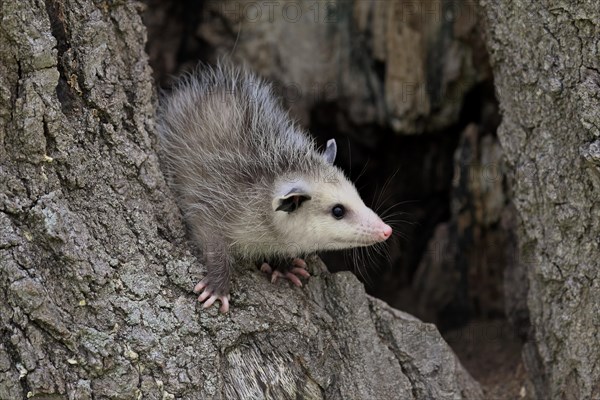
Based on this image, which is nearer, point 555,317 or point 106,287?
point 106,287

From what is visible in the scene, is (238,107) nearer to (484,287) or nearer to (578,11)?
(578,11)

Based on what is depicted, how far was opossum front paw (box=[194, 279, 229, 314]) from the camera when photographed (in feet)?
9.34

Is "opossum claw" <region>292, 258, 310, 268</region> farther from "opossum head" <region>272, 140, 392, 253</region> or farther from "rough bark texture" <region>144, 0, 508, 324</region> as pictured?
"rough bark texture" <region>144, 0, 508, 324</region>

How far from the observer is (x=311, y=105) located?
15.8 feet

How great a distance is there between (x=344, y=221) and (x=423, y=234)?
75.5 inches

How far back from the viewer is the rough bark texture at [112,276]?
101 inches

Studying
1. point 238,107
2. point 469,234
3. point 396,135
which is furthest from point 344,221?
point 396,135

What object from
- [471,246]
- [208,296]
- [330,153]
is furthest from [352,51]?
[208,296]

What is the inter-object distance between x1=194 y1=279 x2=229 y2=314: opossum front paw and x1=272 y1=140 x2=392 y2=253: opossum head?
1.64ft

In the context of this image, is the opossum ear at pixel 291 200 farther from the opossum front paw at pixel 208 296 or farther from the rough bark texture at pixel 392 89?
the rough bark texture at pixel 392 89

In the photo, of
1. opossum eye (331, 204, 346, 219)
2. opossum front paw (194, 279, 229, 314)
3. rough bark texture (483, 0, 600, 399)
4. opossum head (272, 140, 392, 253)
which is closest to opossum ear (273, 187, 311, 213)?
opossum head (272, 140, 392, 253)

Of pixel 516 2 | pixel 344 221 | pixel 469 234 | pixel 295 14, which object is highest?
pixel 516 2

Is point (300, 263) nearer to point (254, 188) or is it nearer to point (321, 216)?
point (321, 216)

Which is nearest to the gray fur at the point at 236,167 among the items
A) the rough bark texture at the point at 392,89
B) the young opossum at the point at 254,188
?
the young opossum at the point at 254,188
